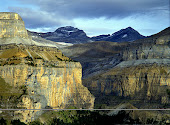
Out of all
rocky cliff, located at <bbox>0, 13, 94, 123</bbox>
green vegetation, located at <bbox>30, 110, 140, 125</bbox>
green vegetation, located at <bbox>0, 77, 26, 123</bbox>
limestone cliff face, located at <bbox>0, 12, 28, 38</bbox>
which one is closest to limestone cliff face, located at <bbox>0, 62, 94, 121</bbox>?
rocky cliff, located at <bbox>0, 13, 94, 123</bbox>

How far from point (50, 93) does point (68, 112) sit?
8.44 metres

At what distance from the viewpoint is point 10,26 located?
4675 inches

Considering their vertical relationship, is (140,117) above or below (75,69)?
below

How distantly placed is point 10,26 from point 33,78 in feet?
104

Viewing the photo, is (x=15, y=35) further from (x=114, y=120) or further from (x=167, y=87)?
(x=167, y=87)

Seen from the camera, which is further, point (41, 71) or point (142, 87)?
point (142, 87)

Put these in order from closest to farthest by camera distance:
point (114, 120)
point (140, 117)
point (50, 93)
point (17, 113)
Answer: point (17, 113) < point (50, 93) < point (114, 120) < point (140, 117)

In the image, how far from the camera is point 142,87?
199750mm

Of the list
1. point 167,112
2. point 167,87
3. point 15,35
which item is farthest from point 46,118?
point 167,87

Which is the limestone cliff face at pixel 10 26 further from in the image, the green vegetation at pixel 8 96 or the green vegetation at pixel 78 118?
the green vegetation at pixel 8 96

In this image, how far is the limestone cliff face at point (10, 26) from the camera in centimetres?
11862

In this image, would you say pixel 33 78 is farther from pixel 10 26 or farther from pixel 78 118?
pixel 10 26

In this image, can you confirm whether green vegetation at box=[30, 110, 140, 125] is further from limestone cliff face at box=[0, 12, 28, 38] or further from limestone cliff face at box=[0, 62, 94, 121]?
limestone cliff face at box=[0, 12, 28, 38]

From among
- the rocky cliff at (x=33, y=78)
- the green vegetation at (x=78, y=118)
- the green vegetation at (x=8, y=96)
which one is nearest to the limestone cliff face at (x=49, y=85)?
the rocky cliff at (x=33, y=78)
